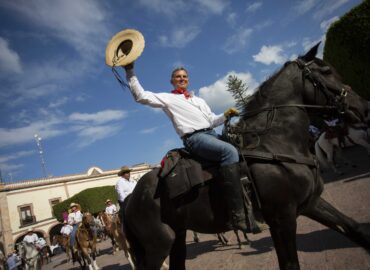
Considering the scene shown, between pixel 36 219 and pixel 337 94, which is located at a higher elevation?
pixel 36 219

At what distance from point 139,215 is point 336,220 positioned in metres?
2.56

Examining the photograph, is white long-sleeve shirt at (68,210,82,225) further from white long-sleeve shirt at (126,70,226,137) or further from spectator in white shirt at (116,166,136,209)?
white long-sleeve shirt at (126,70,226,137)

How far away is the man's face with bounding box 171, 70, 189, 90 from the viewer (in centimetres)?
399

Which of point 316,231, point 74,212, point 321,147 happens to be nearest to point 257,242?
point 316,231

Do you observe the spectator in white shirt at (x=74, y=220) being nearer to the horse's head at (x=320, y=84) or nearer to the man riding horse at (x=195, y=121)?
the man riding horse at (x=195, y=121)

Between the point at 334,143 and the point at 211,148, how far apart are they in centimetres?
1063

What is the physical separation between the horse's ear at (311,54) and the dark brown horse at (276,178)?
1cm

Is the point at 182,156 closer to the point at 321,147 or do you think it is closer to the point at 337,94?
the point at 337,94

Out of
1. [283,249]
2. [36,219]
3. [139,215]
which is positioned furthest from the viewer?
[36,219]

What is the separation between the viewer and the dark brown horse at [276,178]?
3.06 metres

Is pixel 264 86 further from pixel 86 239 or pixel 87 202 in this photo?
pixel 87 202

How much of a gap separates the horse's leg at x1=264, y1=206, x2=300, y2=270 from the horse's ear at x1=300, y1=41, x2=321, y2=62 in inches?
79.9

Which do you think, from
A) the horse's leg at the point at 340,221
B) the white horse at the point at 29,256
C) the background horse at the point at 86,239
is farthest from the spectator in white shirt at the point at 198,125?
the white horse at the point at 29,256

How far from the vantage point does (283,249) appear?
297 cm
